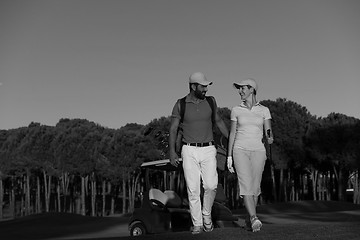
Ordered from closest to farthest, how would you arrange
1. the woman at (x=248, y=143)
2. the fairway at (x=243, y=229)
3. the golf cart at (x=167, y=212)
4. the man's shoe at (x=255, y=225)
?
the fairway at (x=243, y=229), the man's shoe at (x=255, y=225), the woman at (x=248, y=143), the golf cart at (x=167, y=212)

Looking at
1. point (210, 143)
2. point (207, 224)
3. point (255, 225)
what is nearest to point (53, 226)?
point (207, 224)

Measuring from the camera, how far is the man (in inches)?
339

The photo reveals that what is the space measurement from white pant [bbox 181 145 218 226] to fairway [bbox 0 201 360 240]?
384 millimetres

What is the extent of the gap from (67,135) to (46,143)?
2973 millimetres

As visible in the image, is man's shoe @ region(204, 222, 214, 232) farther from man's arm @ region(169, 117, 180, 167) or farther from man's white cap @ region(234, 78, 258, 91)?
man's white cap @ region(234, 78, 258, 91)

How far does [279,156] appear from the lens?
54.4m

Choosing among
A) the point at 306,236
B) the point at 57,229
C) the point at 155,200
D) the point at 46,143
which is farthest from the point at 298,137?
the point at 306,236

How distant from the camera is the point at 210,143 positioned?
8758 millimetres

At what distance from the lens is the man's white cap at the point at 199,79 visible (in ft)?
28.2

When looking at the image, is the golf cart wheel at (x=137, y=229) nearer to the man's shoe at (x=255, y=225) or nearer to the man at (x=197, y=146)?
the man at (x=197, y=146)

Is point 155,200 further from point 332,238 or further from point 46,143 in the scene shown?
point 46,143

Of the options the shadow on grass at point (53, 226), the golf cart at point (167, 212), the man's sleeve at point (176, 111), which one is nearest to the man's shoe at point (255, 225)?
the man's sleeve at point (176, 111)

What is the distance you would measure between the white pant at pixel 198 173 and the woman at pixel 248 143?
40 cm

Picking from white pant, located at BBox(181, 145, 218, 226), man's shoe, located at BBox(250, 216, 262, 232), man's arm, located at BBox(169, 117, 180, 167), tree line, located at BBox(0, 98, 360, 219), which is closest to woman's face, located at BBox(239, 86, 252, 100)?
white pant, located at BBox(181, 145, 218, 226)
